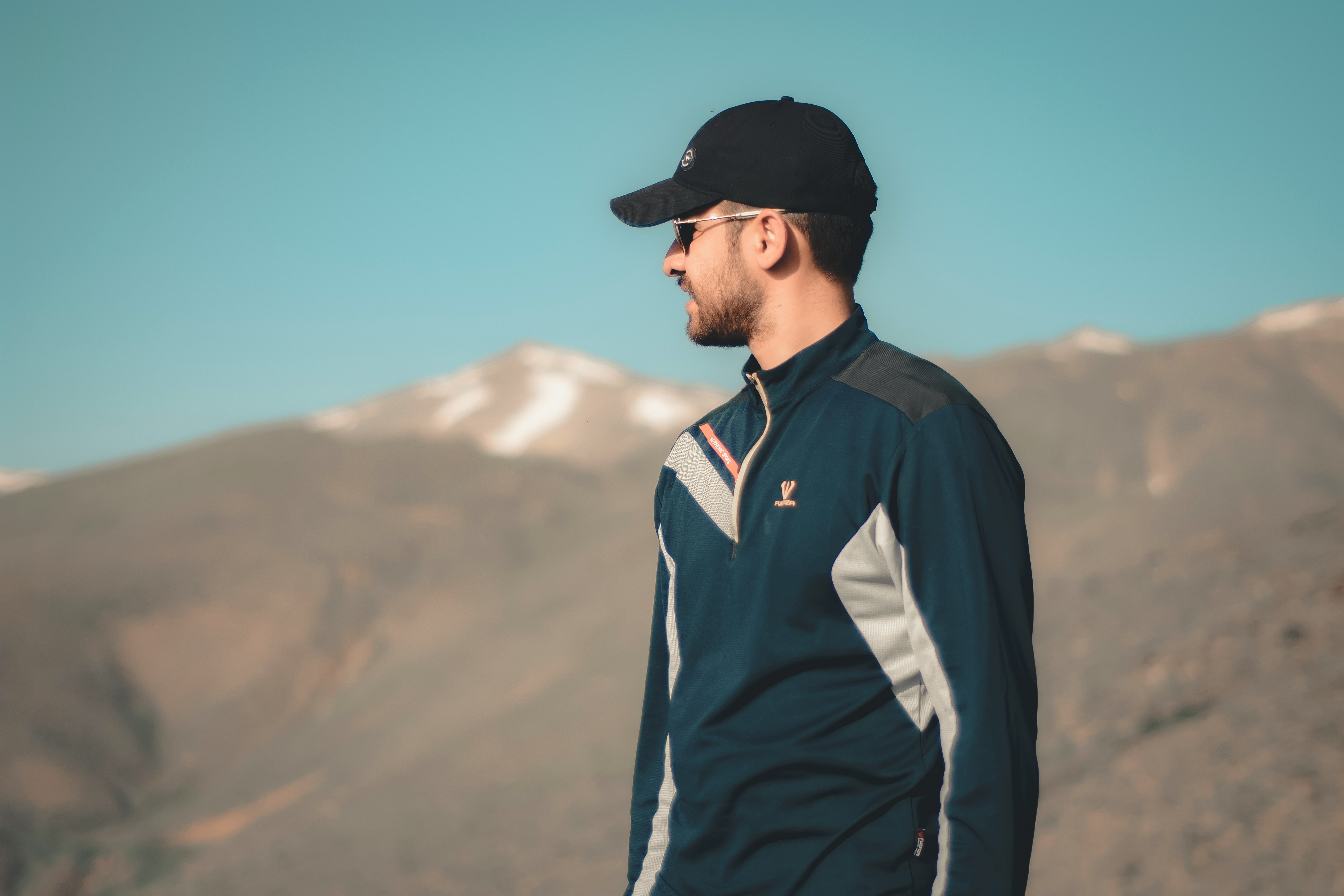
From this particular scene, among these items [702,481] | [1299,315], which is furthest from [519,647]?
[1299,315]

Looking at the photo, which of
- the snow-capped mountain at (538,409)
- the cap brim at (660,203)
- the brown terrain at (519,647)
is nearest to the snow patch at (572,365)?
the snow-capped mountain at (538,409)

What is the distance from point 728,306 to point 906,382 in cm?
42

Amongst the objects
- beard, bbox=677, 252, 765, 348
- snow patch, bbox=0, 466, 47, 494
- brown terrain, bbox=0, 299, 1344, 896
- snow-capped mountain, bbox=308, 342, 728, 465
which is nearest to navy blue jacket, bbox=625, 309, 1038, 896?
beard, bbox=677, 252, 765, 348

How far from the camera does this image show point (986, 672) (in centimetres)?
141

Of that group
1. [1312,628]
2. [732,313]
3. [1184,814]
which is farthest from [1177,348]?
[732,313]

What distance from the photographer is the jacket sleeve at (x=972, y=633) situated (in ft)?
4.55

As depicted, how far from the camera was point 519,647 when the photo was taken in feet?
57.2

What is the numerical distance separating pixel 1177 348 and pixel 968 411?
2527 cm

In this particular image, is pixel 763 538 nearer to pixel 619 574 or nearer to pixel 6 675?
pixel 619 574

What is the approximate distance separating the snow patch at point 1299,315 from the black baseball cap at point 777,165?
36936 mm

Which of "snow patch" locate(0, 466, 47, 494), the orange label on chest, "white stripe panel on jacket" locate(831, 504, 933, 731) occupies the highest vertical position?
the orange label on chest

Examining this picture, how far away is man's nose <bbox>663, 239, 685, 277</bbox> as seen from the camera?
1938 mm

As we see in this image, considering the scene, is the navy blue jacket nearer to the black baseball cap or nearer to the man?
the man

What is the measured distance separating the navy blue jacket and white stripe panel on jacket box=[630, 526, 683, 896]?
43 mm
